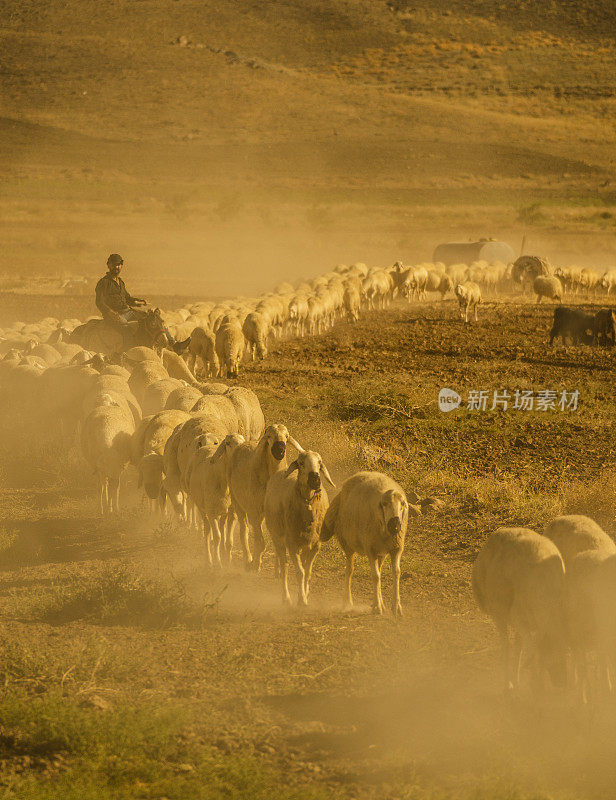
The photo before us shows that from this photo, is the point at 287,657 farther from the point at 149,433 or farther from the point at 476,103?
the point at 476,103

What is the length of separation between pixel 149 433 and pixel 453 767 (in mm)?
6168

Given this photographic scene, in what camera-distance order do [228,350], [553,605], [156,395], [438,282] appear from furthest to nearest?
[438,282], [228,350], [156,395], [553,605]

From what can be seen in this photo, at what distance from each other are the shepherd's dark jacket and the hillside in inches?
924

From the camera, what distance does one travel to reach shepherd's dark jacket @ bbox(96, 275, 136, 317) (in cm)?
1638

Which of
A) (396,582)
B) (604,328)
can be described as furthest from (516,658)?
(604,328)

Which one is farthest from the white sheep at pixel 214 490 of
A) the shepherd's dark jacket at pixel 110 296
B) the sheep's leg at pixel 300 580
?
the shepherd's dark jacket at pixel 110 296

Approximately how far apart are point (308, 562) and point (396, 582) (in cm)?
92

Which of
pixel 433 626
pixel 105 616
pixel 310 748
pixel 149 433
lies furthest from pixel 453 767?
pixel 149 433

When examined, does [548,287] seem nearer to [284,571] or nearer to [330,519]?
[330,519]

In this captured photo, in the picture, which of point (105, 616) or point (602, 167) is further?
point (602, 167)

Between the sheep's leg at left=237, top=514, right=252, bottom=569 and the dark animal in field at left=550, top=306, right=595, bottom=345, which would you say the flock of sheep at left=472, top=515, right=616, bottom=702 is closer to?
the sheep's leg at left=237, top=514, right=252, bottom=569

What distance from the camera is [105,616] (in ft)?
25.7

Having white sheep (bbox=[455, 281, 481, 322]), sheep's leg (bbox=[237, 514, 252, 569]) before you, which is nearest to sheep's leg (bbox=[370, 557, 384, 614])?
sheep's leg (bbox=[237, 514, 252, 569])

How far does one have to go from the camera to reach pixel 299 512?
799 centimetres
